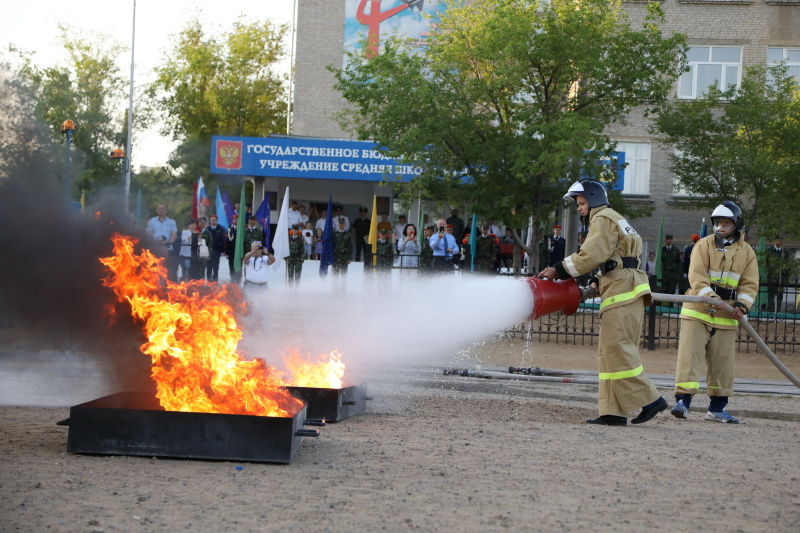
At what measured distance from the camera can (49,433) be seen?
21.1ft

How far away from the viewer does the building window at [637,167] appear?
31.5 meters

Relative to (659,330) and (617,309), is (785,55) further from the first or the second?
(617,309)

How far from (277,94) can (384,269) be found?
3123 centimetres

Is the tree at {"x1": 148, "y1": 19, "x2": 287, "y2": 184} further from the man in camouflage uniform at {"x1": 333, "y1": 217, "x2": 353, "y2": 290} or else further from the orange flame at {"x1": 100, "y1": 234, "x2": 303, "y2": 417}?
the orange flame at {"x1": 100, "y1": 234, "x2": 303, "y2": 417}

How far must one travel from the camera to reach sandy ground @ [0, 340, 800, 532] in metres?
4.46

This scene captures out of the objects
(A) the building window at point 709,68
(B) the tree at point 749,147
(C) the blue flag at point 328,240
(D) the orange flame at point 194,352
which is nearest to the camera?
(D) the orange flame at point 194,352

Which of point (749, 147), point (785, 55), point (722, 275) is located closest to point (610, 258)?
point (722, 275)

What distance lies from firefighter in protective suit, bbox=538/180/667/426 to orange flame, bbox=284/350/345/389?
2.01 metres

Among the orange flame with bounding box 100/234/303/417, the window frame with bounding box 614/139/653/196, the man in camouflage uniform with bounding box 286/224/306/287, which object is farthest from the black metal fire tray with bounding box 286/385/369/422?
the window frame with bounding box 614/139/653/196

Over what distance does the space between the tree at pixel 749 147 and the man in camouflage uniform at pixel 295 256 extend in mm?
9517

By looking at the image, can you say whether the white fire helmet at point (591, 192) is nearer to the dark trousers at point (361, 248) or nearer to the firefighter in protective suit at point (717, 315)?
the firefighter in protective suit at point (717, 315)

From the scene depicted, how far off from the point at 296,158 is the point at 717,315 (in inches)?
823

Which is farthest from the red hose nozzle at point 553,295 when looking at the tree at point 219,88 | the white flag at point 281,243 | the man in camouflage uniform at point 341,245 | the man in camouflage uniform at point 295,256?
the tree at point 219,88

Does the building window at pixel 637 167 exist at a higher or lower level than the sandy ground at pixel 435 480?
higher
